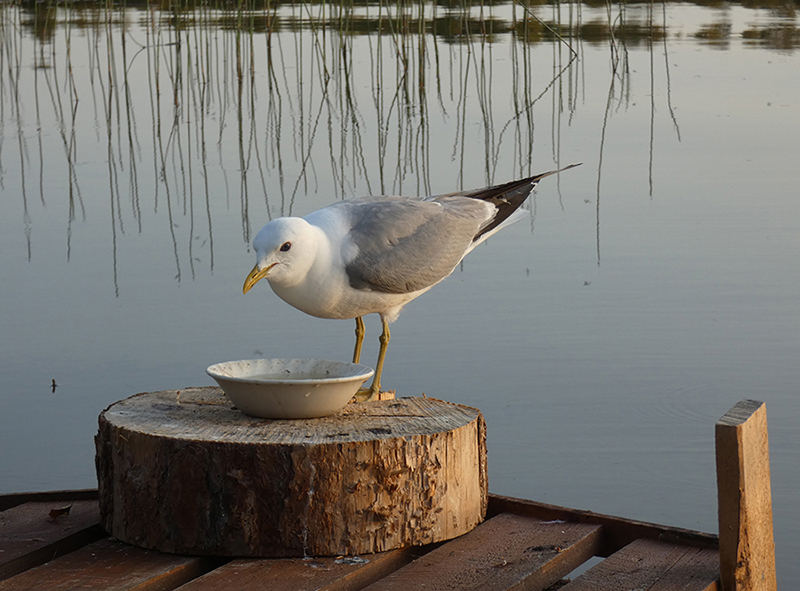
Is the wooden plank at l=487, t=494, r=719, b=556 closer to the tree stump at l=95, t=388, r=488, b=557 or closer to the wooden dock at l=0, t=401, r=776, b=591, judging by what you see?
the wooden dock at l=0, t=401, r=776, b=591

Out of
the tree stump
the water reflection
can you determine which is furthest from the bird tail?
the water reflection

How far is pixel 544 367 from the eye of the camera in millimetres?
4625

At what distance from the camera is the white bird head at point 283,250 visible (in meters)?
2.98

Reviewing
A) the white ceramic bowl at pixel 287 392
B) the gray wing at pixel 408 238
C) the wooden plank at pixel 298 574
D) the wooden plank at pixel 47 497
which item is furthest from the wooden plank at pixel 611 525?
the wooden plank at pixel 47 497

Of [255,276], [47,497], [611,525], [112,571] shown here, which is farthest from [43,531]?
[611,525]

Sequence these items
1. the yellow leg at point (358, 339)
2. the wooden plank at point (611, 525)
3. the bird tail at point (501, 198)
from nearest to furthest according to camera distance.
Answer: the wooden plank at point (611, 525), the yellow leg at point (358, 339), the bird tail at point (501, 198)

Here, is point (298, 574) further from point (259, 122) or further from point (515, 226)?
point (259, 122)

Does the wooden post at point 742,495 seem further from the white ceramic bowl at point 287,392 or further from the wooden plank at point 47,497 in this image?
the wooden plank at point 47,497

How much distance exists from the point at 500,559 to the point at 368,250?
3.35ft

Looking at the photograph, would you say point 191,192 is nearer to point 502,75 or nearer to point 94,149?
point 94,149

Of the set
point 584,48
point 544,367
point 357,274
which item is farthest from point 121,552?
point 584,48

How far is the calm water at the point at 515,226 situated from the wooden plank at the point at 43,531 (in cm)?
78

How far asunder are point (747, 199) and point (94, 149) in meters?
4.48

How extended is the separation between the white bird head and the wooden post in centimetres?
121
